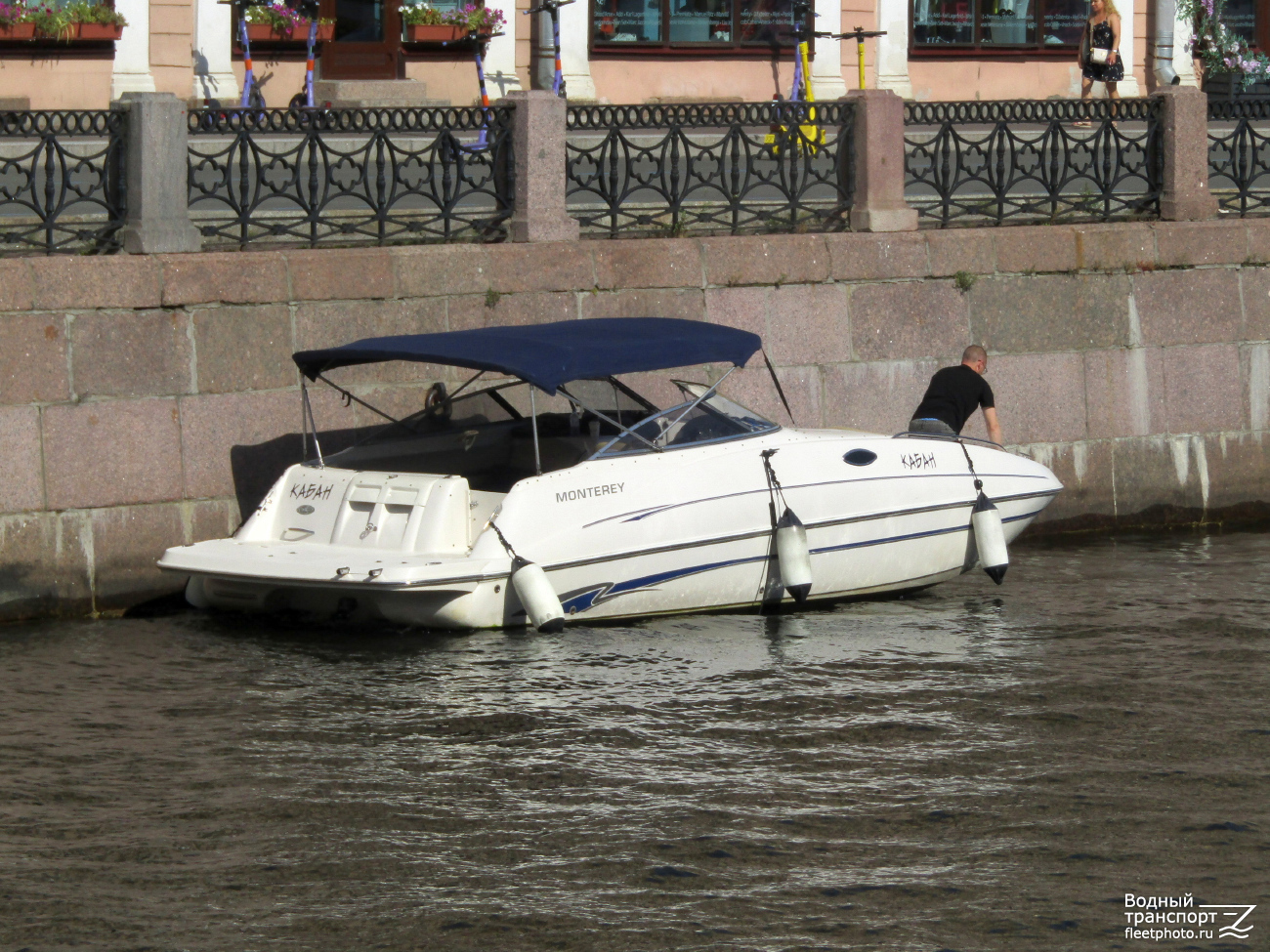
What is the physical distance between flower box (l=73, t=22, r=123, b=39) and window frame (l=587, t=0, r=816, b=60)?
5.44 meters

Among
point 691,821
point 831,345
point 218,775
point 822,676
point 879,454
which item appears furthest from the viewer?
point 831,345

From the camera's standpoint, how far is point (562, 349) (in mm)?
10102

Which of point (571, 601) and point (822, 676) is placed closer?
point (822, 676)

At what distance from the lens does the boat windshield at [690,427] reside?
10.2 metres

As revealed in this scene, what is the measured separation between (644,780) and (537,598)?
214 centimetres

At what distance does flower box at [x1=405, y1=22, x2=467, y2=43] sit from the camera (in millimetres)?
21984

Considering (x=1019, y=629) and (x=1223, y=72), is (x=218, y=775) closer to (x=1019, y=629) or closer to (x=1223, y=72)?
(x=1019, y=629)

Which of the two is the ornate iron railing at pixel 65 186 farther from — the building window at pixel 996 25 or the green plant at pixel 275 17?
the building window at pixel 996 25

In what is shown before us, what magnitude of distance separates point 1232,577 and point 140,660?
248 inches

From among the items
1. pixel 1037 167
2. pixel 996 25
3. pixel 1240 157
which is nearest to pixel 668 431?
pixel 1037 167

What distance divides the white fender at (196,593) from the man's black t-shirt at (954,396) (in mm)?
4326

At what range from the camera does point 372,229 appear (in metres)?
11.9

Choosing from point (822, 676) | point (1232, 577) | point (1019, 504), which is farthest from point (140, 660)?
point (1232, 577)

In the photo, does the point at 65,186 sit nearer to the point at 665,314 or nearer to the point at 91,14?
the point at 665,314
